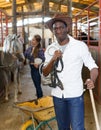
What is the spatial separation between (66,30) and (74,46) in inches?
6.6

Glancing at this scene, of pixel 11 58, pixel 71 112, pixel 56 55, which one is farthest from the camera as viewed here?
pixel 11 58

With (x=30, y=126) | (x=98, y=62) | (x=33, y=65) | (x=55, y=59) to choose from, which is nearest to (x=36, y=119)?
(x=30, y=126)

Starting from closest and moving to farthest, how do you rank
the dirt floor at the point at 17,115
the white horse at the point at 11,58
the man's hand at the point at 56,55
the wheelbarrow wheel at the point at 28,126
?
the man's hand at the point at 56,55 < the wheelbarrow wheel at the point at 28,126 < the dirt floor at the point at 17,115 < the white horse at the point at 11,58

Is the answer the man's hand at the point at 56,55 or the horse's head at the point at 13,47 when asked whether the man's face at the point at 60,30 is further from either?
the horse's head at the point at 13,47

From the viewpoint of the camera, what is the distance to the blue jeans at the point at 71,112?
2.50 metres

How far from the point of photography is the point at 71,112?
253 cm

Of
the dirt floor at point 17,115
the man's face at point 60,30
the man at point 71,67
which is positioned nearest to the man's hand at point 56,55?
the man at point 71,67

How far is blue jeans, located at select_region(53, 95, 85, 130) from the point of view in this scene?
8.21 ft

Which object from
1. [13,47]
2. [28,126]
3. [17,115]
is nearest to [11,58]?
[13,47]

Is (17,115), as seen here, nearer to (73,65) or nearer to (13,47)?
(13,47)

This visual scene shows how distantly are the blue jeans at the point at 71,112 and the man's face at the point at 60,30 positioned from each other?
0.56m

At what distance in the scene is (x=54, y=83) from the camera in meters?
2.58

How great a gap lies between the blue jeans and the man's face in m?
0.56

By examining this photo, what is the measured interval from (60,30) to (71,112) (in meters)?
0.75
